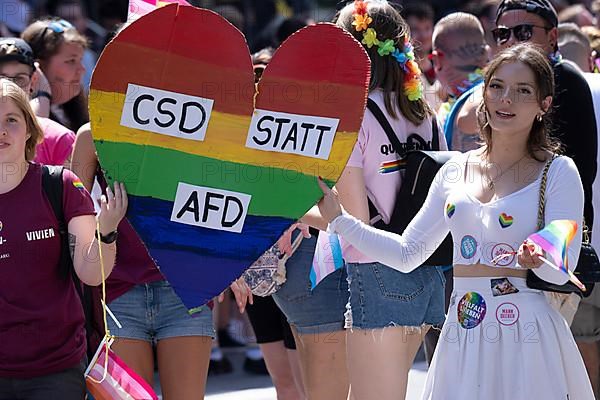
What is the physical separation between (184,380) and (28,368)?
74 centimetres

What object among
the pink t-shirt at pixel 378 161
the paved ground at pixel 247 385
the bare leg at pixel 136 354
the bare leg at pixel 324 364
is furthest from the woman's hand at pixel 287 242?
the paved ground at pixel 247 385

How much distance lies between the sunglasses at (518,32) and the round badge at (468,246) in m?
1.68

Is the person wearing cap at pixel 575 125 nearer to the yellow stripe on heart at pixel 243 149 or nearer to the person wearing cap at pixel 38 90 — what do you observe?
the yellow stripe on heart at pixel 243 149

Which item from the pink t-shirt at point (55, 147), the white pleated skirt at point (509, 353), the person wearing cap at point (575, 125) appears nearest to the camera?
the white pleated skirt at point (509, 353)

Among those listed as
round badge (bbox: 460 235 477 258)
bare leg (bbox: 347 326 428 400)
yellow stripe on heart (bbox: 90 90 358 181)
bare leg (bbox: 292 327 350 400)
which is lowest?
bare leg (bbox: 292 327 350 400)

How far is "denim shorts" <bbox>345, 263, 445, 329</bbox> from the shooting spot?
407cm

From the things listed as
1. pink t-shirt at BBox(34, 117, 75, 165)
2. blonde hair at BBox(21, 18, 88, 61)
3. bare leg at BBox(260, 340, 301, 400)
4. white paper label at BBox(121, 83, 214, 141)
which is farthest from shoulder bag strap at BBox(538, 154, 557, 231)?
blonde hair at BBox(21, 18, 88, 61)

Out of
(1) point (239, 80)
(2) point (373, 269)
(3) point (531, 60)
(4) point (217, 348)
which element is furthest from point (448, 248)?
(4) point (217, 348)

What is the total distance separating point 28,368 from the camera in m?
3.56

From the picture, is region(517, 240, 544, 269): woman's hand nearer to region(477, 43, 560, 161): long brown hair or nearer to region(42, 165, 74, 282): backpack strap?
region(477, 43, 560, 161): long brown hair

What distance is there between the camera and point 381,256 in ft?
12.5

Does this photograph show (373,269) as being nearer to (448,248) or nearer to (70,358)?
(448,248)

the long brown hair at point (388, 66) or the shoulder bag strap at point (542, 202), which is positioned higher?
the long brown hair at point (388, 66)

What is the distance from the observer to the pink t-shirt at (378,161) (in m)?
4.12
